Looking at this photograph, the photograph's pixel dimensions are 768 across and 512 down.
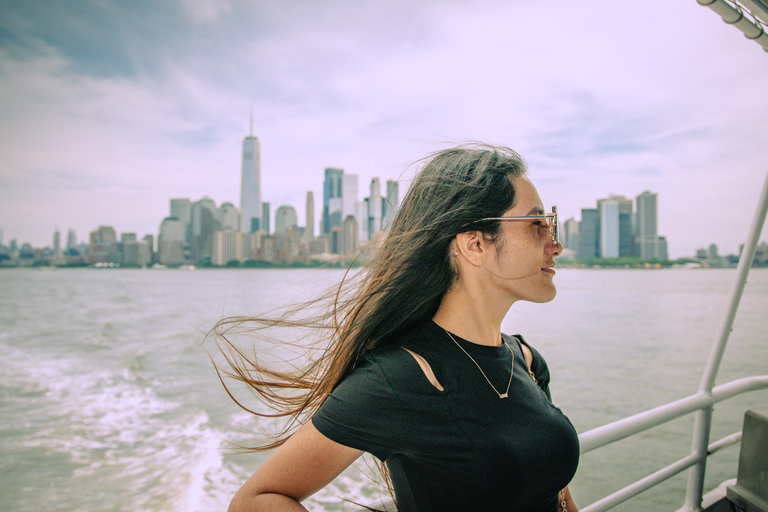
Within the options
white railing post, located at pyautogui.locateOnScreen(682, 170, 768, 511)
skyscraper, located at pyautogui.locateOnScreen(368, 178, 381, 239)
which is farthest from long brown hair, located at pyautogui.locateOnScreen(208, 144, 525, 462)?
white railing post, located at pyautogui.locateOnScreen(682, 170, 768, 511)

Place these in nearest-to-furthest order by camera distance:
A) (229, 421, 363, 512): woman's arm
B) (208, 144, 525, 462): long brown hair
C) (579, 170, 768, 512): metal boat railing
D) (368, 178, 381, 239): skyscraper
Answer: (229, 421, 363, 512): woman's arm, (208, 144, 525, 462): long brown hair, (579, 170, 768, 512): metal boat railing, (368, 178, 381, 239): skyscraper

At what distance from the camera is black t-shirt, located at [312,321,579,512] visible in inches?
30.1

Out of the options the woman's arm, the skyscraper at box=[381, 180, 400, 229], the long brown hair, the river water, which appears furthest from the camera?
the river water

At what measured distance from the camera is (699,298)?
111 feet

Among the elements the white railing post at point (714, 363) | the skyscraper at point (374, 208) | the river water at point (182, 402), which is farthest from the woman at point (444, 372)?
the white railing post at point (714, 363)

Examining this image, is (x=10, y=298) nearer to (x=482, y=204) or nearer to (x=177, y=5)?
(x=177, y=5)

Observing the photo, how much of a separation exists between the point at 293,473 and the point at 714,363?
1.83 m

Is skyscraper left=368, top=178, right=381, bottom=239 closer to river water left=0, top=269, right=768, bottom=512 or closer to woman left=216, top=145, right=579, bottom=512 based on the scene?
river water left=0, top=269, right=768, bottom=512

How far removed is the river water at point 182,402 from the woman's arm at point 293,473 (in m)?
0.26

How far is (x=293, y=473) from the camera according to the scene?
74cm

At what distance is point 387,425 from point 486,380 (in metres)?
0.21

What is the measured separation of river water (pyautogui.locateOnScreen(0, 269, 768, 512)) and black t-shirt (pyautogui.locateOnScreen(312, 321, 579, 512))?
1.15 feet

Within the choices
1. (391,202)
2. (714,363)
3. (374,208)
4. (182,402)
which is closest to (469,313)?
(391,202)

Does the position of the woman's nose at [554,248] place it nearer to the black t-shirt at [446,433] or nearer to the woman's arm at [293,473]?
the black t-shirt at [446,433]
